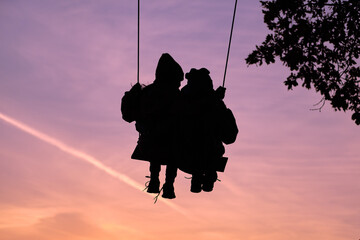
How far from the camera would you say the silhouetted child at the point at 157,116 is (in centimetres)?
904

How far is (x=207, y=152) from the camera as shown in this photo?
29.9 feet

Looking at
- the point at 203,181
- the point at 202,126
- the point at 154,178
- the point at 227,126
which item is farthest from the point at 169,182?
the point at 227,126

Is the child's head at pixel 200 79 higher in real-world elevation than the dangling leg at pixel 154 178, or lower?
higher

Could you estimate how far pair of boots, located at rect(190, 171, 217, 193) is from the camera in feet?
31.1

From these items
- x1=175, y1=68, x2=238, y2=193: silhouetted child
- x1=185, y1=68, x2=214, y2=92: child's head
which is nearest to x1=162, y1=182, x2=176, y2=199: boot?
x1=175, y1=68, x2=238, y2=193: silhouetted child

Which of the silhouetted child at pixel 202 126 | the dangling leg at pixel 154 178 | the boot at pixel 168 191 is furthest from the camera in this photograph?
the dangling leg at pixel 154 178

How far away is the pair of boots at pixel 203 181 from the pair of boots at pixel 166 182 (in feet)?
1.22

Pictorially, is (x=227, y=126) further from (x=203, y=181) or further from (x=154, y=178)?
(x=154, y=178)

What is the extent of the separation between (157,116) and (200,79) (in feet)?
2.95

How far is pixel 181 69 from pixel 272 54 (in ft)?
Answer: 9.02

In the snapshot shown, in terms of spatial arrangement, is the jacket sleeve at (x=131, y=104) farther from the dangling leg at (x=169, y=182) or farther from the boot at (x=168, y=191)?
the boot at (x=168, y=191)

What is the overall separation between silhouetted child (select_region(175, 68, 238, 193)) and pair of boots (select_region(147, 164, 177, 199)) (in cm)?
21

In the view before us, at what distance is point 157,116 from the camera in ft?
29.8

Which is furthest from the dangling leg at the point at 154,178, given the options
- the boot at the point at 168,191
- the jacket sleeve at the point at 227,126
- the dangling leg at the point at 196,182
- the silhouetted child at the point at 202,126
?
the jacket sleeve at the point at 227,126
